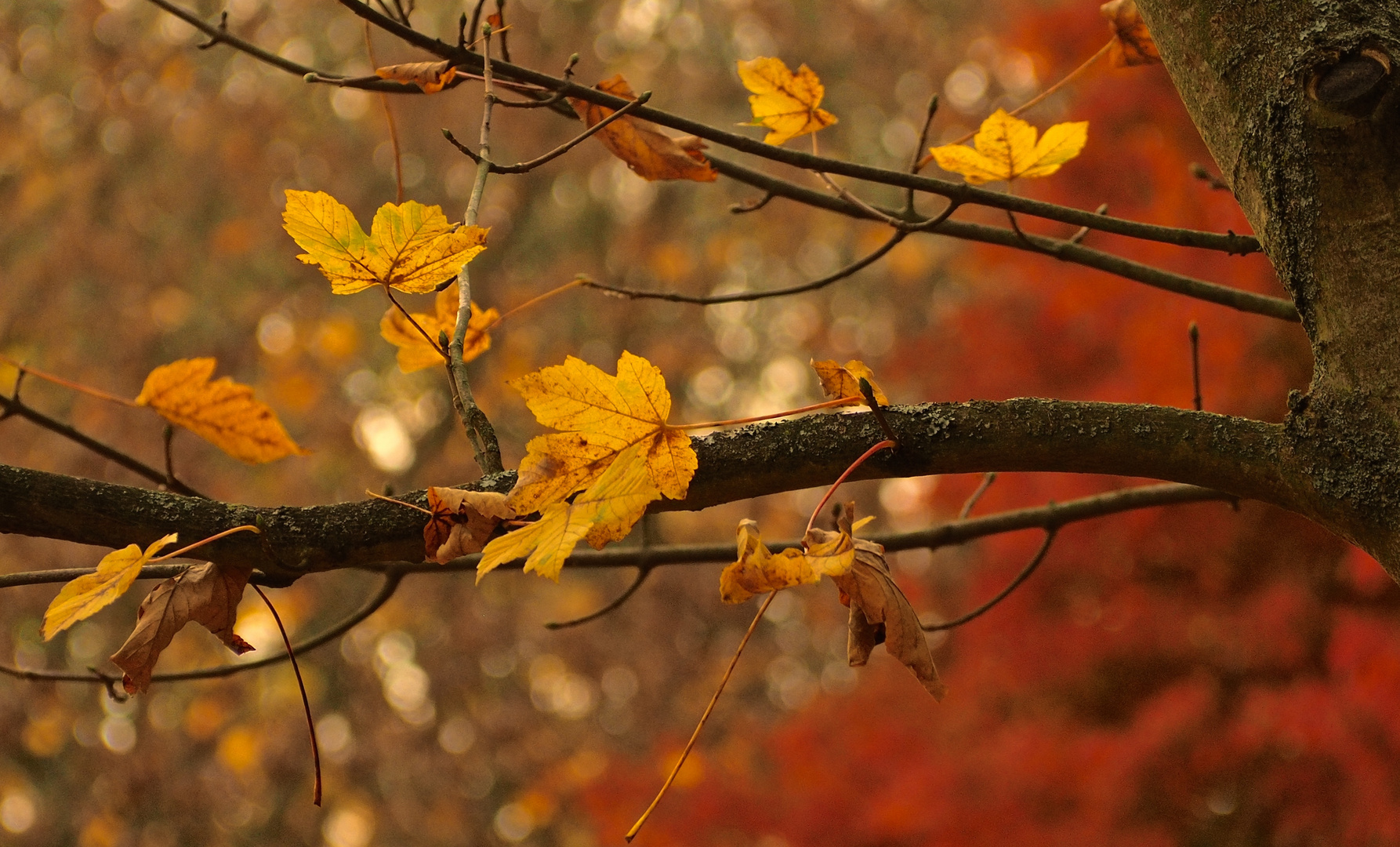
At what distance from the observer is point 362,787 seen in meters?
5.34

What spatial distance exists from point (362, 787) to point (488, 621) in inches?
39.2

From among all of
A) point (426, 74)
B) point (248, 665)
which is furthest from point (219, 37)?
point (248, 665)

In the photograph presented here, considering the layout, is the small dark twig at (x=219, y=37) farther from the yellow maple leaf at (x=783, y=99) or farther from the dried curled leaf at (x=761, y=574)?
the dried curled leaf at (x=761, y=574)

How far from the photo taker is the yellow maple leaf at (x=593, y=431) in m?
0.58

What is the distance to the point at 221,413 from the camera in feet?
2.90

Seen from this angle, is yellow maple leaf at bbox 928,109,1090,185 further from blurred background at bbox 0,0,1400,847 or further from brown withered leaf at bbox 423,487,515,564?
blurred background at bbox 0,0,1400,847

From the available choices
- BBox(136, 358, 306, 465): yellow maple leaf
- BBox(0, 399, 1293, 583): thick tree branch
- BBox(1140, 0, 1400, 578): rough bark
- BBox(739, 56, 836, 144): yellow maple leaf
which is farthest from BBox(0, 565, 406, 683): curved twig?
BBox(1140, 0, 1400, 578): rough bark

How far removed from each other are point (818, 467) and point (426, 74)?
380 mm

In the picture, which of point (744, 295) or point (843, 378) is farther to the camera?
point (744, 295)

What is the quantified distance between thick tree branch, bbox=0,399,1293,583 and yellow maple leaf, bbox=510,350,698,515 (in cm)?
4

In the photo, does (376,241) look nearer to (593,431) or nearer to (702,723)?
(593,431)

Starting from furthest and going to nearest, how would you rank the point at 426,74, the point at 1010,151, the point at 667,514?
the point at 667,514 → the point at 1010,151 → the point at 426,74

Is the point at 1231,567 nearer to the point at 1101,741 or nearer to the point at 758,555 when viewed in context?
the point at 1101,741

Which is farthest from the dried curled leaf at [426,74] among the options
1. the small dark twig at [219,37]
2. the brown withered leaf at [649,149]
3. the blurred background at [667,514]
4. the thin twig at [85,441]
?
the blurred background at [667,514]
